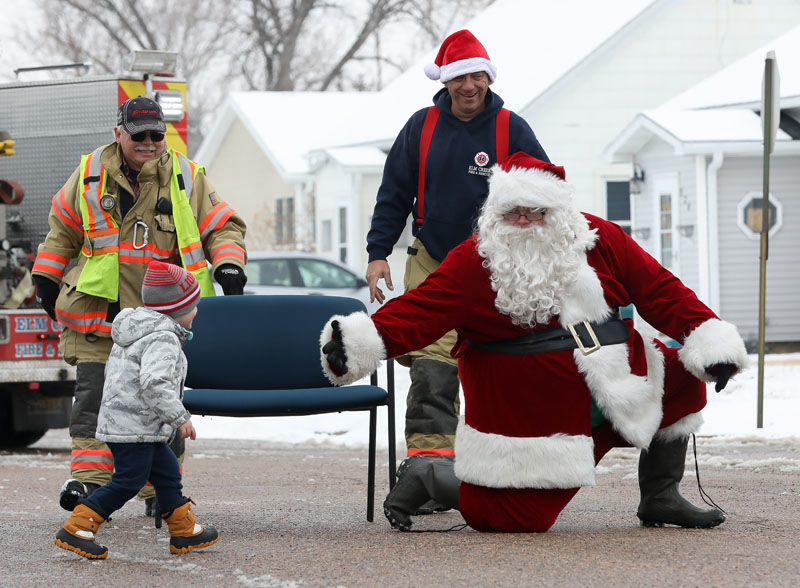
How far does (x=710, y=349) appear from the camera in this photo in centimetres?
543

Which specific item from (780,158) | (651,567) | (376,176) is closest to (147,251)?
(651,567)

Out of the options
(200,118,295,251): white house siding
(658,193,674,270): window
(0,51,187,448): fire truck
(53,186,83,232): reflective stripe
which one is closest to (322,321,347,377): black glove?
(53,186,83,232): reflective stripe

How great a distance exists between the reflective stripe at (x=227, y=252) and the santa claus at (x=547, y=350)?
3.61 ft

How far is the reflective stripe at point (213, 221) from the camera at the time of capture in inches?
260

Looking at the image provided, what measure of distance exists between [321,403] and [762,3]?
2174 centimetres

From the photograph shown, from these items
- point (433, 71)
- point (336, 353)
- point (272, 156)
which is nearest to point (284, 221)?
point (272, 156)

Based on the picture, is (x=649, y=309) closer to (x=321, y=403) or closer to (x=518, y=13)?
(x=321, y=403)

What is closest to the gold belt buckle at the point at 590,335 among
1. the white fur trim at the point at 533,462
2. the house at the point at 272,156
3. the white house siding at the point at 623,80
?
the white fur trim at the point at 533,462

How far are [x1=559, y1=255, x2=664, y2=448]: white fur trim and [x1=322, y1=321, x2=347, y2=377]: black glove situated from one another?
0.79m

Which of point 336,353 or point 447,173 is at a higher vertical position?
point 447,173

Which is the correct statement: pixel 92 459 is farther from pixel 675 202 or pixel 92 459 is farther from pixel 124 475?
pixel 675 202

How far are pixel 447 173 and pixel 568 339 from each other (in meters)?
1.30

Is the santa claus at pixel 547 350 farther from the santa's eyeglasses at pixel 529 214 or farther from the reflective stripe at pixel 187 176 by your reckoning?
the reflective stripe at pixel 187 176

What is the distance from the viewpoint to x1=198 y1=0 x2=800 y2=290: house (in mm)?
23953
